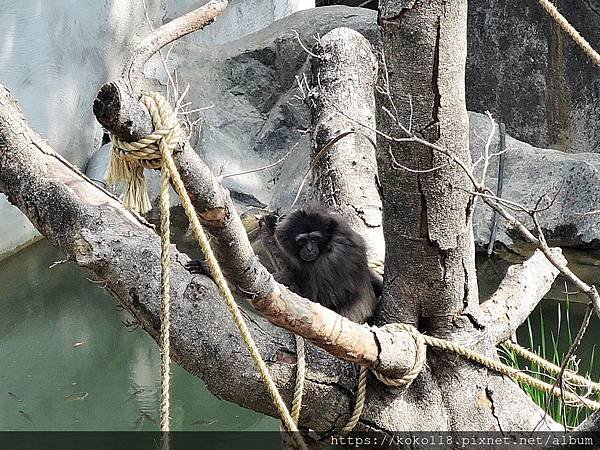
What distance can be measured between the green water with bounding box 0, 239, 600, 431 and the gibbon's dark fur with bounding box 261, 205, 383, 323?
2261 mm

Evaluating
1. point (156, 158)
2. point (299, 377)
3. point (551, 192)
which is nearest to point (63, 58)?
point (551, 192)

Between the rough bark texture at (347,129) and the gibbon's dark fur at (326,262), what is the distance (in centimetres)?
→ 17

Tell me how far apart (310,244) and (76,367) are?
3304mm

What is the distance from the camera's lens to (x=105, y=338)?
656cm

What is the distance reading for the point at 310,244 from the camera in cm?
346

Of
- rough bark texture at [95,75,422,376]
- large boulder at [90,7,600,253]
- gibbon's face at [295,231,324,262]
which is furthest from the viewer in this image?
large boulder at [90,7,600,253]

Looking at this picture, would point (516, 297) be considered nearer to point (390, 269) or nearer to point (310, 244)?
point (390, 269)

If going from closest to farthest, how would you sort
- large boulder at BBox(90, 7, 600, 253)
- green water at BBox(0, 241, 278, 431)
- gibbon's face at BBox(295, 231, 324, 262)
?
gibbon's face at BBox(295, 231, 324, 262) → green water at BBox(0, 241, 278, 431) → large boulder at BBox(90, 7, 600, 253)

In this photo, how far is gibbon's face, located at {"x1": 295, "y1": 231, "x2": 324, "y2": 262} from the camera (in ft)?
11.2

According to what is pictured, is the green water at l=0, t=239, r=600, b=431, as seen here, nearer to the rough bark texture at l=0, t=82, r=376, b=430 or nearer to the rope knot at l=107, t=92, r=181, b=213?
the rough bark texture at l=0, t=82, r=376, b=430

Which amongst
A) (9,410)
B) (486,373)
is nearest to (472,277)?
(486,373)

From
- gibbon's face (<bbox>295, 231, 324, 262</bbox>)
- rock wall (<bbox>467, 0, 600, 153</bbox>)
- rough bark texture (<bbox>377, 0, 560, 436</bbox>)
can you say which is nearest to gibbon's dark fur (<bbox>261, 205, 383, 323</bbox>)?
gibbon's face (<bbox>295, 231, 324, 262</bbox>)

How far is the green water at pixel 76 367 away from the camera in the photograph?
5.51 meters

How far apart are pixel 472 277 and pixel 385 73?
2.53 feet
